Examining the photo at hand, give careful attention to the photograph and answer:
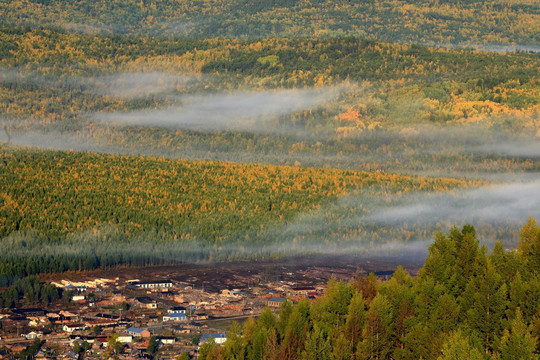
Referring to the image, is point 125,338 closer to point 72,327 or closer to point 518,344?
point 72,327

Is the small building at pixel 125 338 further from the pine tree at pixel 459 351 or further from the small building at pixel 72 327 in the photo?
the pine tree at pixel 459 351

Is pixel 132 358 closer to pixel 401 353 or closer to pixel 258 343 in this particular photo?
pixel 258 343

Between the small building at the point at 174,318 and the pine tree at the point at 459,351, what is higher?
the pine tree at the point at 459,351

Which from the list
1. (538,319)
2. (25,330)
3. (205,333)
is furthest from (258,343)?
(25,330)

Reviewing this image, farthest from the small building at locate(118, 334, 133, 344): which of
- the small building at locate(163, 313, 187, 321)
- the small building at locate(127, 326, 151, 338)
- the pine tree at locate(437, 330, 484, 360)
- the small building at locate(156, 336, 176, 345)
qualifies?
the pine tree at locate(437, 330, 484, 360)

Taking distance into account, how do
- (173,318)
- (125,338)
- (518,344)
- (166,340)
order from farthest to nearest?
(173,318), (166,340), (125,338), (518,344)

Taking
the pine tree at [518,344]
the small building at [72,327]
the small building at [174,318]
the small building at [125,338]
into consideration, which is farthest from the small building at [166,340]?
the pine tree at [518,344]

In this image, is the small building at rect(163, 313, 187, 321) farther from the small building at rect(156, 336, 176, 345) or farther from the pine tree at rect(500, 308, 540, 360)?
the pine tree at rect(500, 308, 540, 360)

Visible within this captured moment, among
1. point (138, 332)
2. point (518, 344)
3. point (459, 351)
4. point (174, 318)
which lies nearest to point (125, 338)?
point (138, 332)
